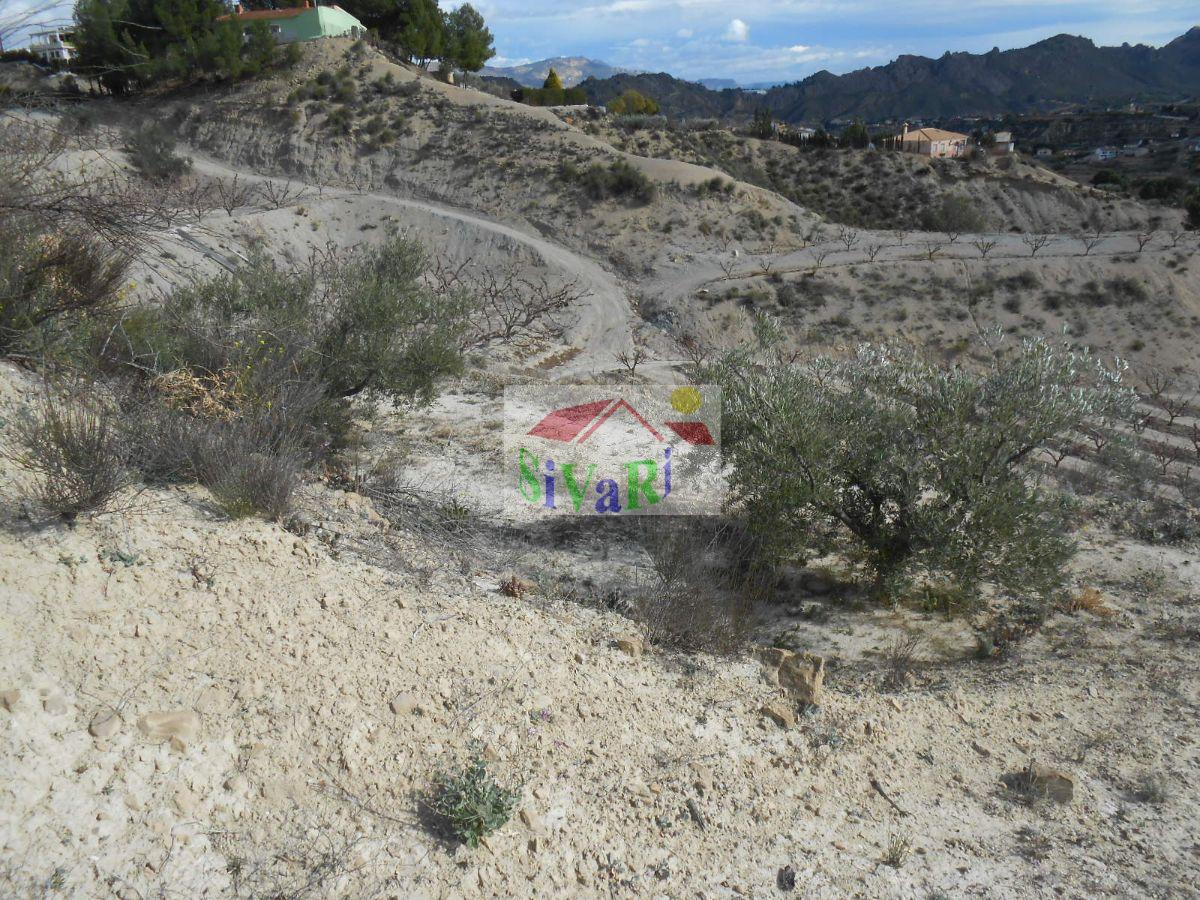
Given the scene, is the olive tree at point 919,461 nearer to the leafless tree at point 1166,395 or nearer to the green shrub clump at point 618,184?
the leafless tree at point 1166,395

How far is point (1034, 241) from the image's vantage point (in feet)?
111

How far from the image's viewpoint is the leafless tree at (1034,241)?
32.5 meters

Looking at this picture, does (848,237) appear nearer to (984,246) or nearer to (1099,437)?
(984,246)

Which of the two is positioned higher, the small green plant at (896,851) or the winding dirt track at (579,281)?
the winding dirt track at (579,281)

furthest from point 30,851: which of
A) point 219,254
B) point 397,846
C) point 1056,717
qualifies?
point 219,254

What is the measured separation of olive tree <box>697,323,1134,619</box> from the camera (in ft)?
26.3

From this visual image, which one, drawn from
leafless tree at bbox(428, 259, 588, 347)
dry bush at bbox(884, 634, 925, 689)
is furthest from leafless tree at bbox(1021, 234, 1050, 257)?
dry bush at bbox(884, 634, 925, 689)

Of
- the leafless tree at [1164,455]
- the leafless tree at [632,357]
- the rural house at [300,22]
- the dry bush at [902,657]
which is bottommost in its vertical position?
the leafless tree at [1164,455]

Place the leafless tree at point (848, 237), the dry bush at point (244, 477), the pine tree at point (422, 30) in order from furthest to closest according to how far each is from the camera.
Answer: the pine tree at point (422, 30) < the leafless tree at point (848, 237) < the dry bush at point (244, 477)

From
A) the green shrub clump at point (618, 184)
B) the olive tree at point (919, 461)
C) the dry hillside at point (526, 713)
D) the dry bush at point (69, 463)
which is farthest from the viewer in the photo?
the green shrub clump at point (618, 184)

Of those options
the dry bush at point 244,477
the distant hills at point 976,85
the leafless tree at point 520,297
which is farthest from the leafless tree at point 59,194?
the distant hills at point 976,85

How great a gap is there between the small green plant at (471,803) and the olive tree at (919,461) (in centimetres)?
518

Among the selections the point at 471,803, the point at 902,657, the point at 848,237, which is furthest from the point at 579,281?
the point at 471,803

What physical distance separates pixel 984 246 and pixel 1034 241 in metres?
3.03
